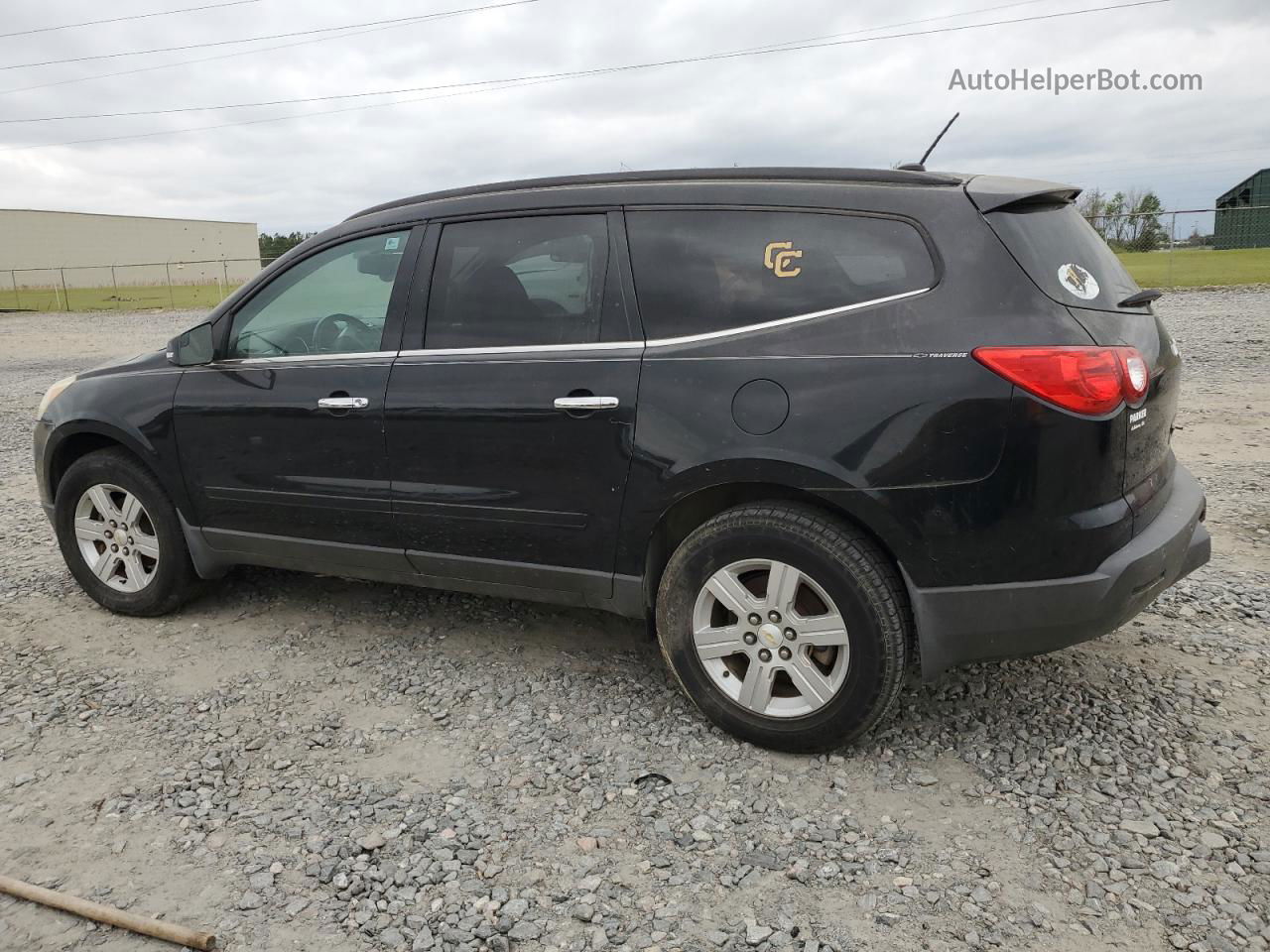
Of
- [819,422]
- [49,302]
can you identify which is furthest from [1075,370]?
[49,302]

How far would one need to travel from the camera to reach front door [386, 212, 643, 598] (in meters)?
3.39

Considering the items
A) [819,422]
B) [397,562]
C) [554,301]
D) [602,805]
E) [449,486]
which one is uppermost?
[554,301]

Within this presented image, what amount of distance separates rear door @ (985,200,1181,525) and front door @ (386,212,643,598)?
1269 mm

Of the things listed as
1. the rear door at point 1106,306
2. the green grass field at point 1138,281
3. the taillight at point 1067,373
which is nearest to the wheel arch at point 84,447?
the taillight at point 1067,373

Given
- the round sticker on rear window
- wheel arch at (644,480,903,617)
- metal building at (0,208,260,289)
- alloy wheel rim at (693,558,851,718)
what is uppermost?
metal building at (0,208,260,289)

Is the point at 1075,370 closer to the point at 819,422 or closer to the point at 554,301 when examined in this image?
the point at 819,422

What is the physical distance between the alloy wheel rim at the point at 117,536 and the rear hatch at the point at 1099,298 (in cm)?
382

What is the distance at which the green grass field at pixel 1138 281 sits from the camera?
2453cm

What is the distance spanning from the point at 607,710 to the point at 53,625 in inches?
110

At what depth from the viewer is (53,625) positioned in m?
4.57

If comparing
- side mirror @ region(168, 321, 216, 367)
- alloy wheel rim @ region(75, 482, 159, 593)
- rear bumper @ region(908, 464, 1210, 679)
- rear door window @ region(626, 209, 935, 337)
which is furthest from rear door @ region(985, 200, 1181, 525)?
alloy wheel rim @ region(75, 482, 159, 593)

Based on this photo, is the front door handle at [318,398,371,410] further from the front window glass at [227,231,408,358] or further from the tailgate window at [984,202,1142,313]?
the tailgate window at [984,202,1142,313]

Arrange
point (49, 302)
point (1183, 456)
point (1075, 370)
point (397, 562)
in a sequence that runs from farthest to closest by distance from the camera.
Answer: point (49, 302) → point (1183, 456) → point (397, 562) → point (1075, 370)

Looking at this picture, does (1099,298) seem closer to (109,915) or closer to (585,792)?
(585,792)
